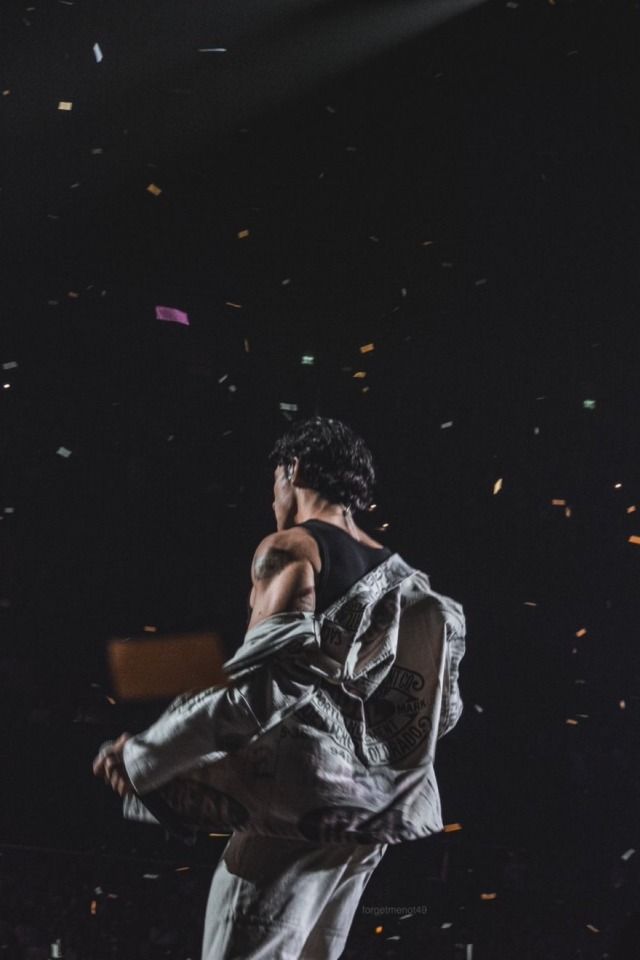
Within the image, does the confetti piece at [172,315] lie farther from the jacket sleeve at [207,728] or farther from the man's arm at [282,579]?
the jacket sleeve at [207,728]

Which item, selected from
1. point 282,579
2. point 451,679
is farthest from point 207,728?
point 451,679

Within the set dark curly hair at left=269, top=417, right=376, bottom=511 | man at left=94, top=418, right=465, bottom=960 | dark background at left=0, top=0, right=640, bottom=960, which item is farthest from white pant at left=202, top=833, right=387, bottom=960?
dark background at left=0, top=0, right=640, bottom=960

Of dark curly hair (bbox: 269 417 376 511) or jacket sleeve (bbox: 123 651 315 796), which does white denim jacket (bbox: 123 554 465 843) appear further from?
dark curly hair (bbox: 269 417 376 511)

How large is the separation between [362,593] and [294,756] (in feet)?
0.97

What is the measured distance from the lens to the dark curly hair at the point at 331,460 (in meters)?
1.93

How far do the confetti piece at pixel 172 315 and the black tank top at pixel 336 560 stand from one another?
853 mm

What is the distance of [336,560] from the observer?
5.81ft

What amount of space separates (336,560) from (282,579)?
116 millimetres

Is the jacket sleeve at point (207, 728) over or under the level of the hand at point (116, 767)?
over

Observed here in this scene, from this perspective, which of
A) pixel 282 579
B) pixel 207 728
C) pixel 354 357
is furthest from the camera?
pixel 354 357

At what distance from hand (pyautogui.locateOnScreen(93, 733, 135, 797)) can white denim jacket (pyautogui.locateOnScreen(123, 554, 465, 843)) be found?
17 millimetres

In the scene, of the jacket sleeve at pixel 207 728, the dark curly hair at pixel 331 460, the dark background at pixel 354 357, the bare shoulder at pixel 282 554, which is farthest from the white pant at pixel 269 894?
the dark background at pixel 354 357

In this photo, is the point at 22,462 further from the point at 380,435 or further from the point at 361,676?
the point at 361,676

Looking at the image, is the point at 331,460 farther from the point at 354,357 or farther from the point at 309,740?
the point at 354,357
